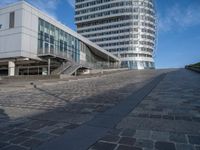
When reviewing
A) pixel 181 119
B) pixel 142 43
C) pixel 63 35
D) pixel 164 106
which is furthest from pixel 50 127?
pixel 142 43

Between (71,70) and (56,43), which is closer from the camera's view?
(71,70)

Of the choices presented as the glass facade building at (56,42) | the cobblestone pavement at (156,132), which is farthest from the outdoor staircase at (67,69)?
the cobblestone pavement at (156,132)

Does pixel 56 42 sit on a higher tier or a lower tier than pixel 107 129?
higher

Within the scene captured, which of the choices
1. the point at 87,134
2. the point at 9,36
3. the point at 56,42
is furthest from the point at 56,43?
the point at 87,134

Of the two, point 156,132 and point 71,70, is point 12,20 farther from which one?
point 156,132

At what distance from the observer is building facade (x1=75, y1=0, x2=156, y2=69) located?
87219 mm

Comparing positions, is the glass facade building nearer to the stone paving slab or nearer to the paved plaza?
the paved plaza

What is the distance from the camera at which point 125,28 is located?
9038 centimetres

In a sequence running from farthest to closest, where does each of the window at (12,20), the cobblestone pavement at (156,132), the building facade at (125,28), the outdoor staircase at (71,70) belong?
the building facade at (125,28)
the outdoor staircase at (71,70)
the window at (12,20)
the cobblestone pavement at (156,132)

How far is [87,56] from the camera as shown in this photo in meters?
47.3

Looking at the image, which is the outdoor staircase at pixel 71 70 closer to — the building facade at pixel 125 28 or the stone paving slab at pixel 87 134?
the stone paving slab at pixel 87 134

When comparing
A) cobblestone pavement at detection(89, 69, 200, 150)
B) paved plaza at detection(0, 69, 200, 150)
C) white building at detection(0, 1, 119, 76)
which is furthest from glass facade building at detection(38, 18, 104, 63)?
cobblestone pavement at detection(89, 69, 200, 150)

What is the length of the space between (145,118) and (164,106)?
1749 mm

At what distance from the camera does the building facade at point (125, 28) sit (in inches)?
3434
